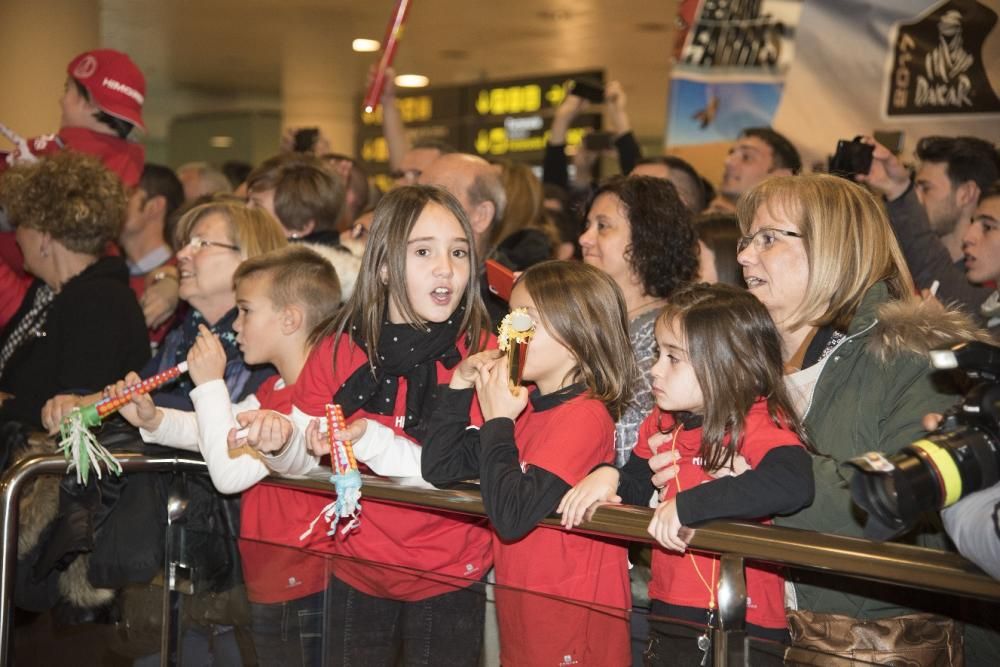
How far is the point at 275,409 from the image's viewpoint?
11.6ft

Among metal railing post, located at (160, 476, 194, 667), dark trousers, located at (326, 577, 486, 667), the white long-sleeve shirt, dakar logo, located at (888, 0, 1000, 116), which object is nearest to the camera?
dark trousers, located at (326, 577, 486, 667)

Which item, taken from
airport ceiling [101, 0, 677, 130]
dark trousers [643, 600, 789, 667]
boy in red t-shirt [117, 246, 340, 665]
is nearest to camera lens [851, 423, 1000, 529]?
dark trousers [643, 600, 789, 667]

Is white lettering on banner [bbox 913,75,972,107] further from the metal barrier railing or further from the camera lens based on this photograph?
the camera lens

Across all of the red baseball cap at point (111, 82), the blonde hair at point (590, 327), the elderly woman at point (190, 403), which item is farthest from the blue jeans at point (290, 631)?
the red baseball cap at point (111, 82)

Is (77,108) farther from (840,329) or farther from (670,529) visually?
(670,529)

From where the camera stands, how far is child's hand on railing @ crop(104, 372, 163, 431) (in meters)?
3.35

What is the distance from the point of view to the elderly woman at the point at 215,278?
3947mm

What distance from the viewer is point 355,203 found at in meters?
6.74

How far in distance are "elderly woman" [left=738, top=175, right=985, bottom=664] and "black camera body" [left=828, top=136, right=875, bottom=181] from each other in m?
1.07

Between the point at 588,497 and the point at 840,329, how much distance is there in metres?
0.81

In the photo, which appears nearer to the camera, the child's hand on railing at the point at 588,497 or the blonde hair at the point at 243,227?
the child's hand on railing at the point at 588,497

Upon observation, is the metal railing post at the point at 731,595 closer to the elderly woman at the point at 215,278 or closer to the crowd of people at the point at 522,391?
the crowd of people at the point at 522,391

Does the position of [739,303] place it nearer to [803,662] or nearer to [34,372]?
[803,662]

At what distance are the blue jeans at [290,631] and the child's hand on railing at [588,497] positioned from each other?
753 mm
